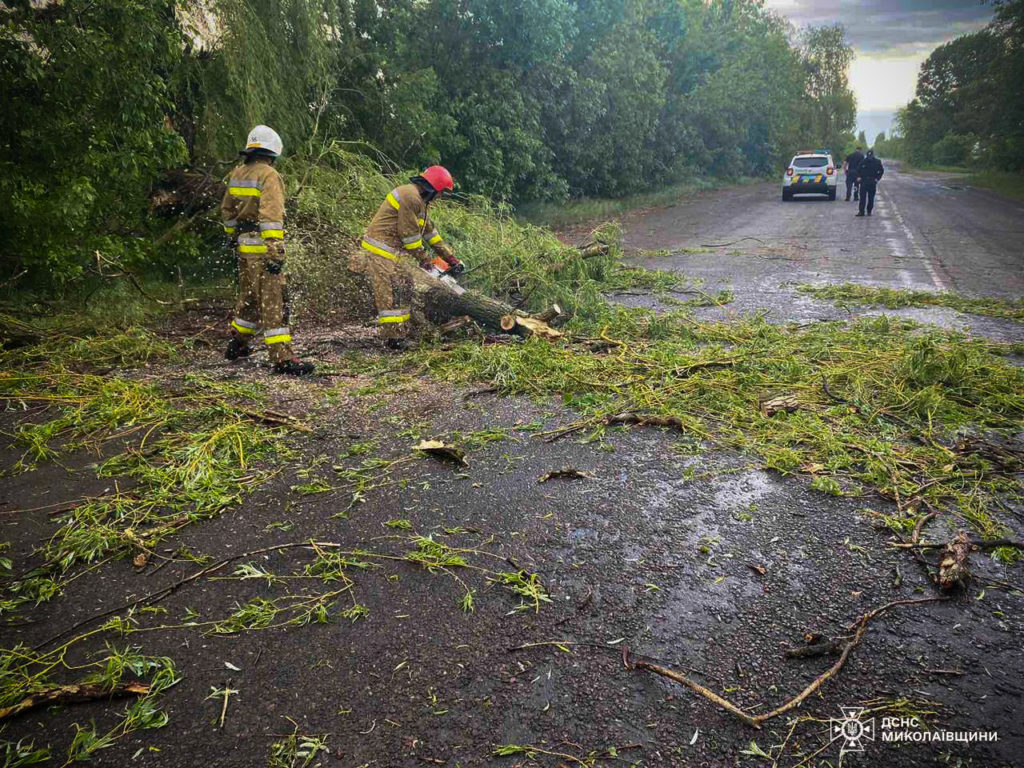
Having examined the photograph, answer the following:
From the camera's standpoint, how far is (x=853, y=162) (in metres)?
22.0

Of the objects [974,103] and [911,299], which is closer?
[911,299]

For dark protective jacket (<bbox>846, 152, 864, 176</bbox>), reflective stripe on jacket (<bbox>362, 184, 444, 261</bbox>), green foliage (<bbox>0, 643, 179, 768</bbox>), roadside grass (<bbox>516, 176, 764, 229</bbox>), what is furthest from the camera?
dark protective jacket (<bbox>846, 152, 864, 176</bbox>)

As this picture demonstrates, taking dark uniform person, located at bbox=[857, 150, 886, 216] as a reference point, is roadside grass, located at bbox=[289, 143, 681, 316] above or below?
below

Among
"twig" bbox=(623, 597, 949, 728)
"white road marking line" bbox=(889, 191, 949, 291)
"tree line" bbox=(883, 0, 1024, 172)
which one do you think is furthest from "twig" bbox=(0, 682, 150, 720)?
"tree line" bbox=(883, 0, 1024, 172)

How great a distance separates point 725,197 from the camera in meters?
28.9

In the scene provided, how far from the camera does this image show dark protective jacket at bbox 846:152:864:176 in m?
21.2

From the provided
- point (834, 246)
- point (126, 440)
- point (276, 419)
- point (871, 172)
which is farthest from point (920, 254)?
point (126, 440)

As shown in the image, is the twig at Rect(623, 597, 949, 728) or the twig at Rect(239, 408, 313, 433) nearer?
the twig at Rect(623, 597, 949, 728)

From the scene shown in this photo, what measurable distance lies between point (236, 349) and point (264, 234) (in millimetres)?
1199

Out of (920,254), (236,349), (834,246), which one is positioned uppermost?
(834,246)

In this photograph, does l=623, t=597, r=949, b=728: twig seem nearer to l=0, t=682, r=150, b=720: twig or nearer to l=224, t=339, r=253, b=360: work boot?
l=0, t=682, r=150, b=720: twig

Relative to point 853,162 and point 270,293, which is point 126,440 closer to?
point 270,293

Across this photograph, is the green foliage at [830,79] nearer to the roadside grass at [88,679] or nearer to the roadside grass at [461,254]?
the roadside grass at [461,254]

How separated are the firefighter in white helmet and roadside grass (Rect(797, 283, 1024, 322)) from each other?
6663 mm
